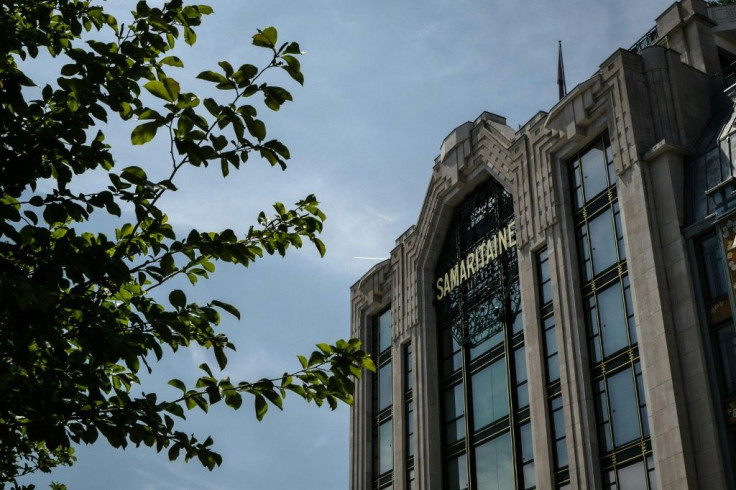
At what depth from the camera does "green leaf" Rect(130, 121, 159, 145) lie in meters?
8.55

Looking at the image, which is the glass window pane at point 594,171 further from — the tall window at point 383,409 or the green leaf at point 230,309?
the green leaf at point 230,309

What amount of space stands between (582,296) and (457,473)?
10.1 m

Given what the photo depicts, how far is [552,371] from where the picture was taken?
32.4 m

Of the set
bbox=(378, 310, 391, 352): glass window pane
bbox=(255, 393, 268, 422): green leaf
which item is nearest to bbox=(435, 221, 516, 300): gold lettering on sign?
bbox=(378, 310, 391, 352): glass window pane

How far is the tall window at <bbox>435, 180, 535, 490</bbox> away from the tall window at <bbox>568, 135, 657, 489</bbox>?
13.7 ft

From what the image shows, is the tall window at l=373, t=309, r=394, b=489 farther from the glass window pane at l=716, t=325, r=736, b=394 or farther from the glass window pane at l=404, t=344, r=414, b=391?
the glass window pane at l=716, t=325, r=736, b=394

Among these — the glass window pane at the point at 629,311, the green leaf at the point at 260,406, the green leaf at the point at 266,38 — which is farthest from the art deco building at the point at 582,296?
the green leaf at the point at 266,38

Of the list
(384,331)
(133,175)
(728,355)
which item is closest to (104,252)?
(133,175)

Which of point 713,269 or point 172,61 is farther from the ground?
point 713,269

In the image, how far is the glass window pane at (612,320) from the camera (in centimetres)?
2965

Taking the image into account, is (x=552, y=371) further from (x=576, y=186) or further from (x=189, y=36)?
(x=189, y=36)

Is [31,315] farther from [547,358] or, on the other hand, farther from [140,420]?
[547,358]

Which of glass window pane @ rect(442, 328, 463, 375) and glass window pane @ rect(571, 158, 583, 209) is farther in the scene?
glass window pane @ rect(442, 328, 463, 375)

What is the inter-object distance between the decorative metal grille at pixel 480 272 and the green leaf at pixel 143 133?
28.4 m
